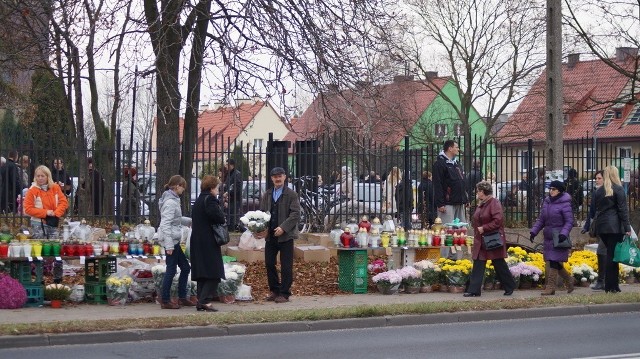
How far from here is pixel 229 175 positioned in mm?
19469

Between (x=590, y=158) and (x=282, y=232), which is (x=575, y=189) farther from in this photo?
(x=282, y=232)

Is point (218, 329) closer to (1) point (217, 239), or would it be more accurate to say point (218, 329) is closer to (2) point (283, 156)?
(1) point (217, 239)

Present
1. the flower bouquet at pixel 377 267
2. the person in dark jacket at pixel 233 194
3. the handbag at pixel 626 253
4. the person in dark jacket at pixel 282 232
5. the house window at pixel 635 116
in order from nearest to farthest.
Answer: the person in dark jacket at pixel 282 232 → the handbag at pixel 626 253 → the flower bouquet at pixel 377 267 → the person in dark jacket at pixel 233 194 → the house window at pixel 635 116

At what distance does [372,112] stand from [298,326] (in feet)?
41.5

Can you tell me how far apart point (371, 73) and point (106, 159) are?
5.08 metres

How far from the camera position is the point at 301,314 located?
13.3 m

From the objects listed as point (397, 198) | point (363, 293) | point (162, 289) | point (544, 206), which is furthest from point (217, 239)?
point (397, 198)

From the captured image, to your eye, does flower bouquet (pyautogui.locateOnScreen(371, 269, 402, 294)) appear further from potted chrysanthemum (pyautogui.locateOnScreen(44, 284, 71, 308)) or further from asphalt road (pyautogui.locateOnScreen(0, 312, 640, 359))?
potted chrysanthemum (pyautogui.locateOnScreen(44, 284, 71, 308))

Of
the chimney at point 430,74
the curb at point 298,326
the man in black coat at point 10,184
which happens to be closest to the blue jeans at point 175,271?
the curb at point 298,326

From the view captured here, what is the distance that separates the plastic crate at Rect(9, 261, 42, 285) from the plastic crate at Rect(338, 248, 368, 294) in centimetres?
469

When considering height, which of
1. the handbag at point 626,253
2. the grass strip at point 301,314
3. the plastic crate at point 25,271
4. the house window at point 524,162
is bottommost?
the grass strip at point 301,314

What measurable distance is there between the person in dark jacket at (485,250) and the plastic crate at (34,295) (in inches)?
250

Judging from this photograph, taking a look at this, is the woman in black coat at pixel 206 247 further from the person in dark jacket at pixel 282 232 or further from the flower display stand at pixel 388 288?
the flower display stand at pixel 388 288

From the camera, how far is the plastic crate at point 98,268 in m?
14.6
